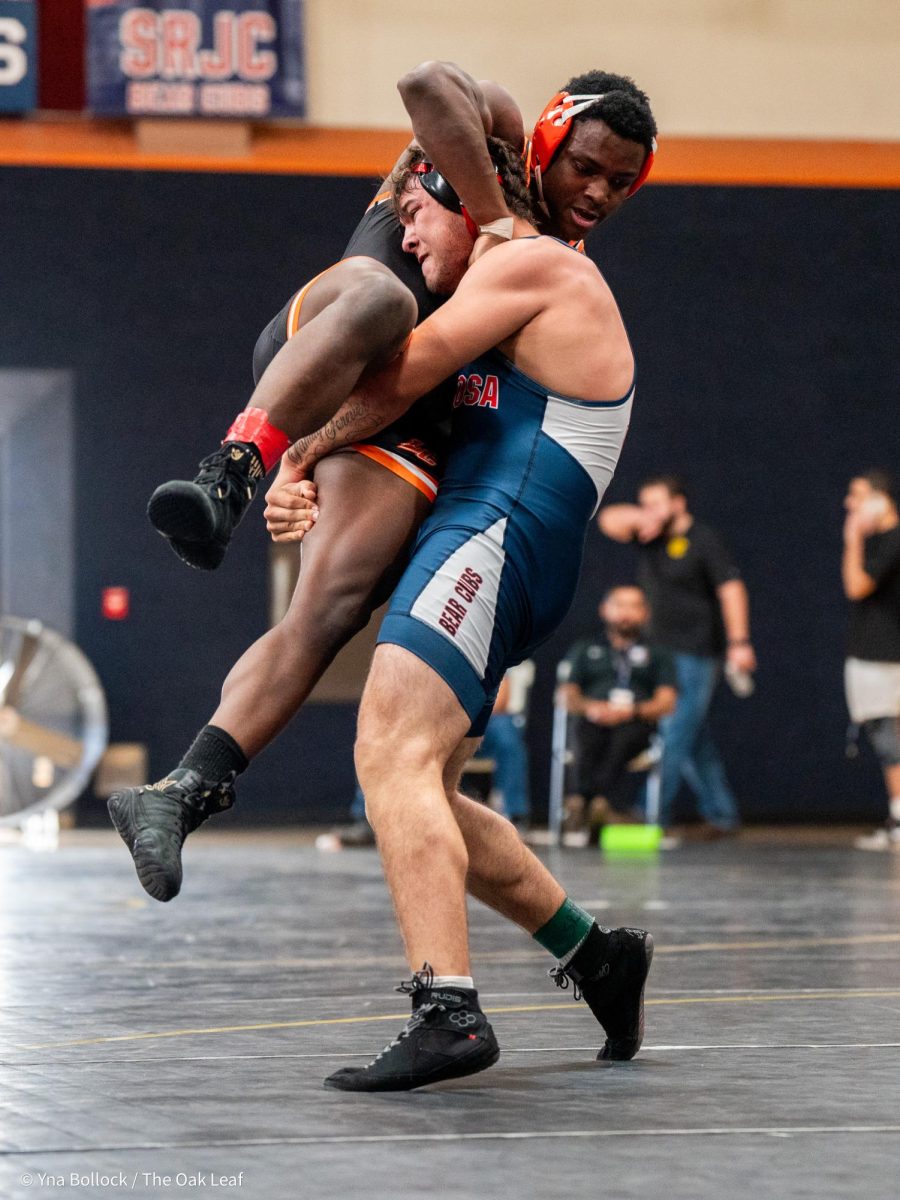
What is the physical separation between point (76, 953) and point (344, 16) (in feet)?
21.3

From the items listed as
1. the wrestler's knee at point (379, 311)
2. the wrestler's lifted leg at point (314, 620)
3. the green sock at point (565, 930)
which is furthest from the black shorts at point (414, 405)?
the green sock at point (565, 930)

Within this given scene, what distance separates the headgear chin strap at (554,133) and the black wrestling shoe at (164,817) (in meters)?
1.09

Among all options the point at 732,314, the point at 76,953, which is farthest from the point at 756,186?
the point at 76,953

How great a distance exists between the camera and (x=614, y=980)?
10.2 ft

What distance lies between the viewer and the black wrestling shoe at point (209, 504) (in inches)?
103

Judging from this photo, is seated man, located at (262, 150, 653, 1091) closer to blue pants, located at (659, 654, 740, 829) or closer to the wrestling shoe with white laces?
the wrestling shoe with white laces

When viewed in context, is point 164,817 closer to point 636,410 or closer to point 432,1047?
point 432,1047

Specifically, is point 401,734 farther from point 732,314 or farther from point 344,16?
point 732,314

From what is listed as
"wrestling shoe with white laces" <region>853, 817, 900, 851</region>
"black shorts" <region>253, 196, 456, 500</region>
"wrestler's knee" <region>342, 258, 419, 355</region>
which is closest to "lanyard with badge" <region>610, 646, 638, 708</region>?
"wrestling shoe with white laces" <region>853, 817, 900, 851</region>

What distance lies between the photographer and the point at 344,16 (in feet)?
32.4

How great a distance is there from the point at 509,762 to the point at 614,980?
6378 millimetres

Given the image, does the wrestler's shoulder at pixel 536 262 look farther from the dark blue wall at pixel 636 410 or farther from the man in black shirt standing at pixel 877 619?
the dark blue wall at pixel 636 410

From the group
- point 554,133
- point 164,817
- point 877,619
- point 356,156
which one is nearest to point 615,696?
point 877,619

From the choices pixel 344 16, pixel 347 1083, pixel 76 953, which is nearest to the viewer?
pixel 347 1083
